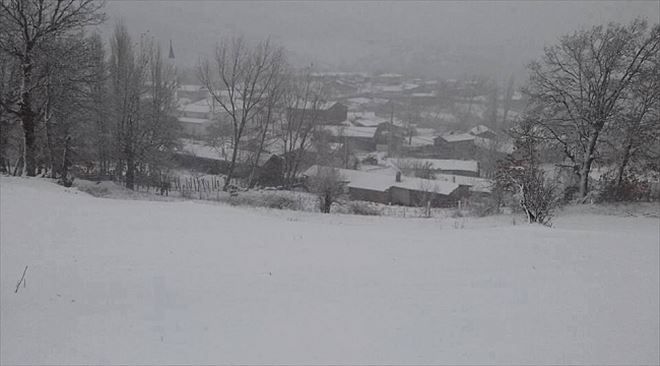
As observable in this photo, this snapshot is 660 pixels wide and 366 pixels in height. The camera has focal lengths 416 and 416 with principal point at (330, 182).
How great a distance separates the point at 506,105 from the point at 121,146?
59029 millimetres

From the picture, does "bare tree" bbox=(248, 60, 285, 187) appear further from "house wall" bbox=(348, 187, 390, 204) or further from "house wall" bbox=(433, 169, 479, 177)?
"house wall" bbox=(433, 169, 479, 177)

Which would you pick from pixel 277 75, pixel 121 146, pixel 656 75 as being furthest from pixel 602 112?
pixel 121 146

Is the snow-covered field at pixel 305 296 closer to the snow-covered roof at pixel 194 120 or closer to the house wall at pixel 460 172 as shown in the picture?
the house wall at pixel 460 172

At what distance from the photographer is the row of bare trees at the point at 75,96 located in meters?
14.2

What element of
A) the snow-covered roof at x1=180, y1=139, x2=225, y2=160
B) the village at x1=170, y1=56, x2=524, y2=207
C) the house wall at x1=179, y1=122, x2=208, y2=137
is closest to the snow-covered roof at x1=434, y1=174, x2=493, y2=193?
the village at x1=170, y1=56, x2=524, y2=207

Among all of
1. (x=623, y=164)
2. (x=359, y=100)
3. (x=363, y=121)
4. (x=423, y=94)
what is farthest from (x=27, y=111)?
(x=423, y=94)

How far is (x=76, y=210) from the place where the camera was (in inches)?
331

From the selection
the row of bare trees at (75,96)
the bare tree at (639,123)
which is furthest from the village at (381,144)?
the row of bare trees at (75,96)

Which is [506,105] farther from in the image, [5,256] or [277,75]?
[5,256]

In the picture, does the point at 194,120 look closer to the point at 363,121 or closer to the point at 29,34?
the point at 363,121

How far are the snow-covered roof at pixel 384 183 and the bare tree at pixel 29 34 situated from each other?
1685 cm

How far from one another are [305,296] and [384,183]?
25.1m

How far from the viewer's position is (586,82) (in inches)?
710

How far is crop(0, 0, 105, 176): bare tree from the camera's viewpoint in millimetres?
13719
